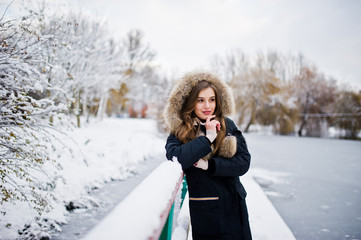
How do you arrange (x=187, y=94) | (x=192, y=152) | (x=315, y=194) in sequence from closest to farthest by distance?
(x=192, y=152)
(x=187, y=94)
(x=315, y=194)

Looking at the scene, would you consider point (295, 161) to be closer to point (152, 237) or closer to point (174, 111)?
point (174, 111)

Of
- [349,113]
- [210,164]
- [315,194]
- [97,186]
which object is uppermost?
[349,113]

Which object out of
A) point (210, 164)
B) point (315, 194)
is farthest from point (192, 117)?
point (315, 194)

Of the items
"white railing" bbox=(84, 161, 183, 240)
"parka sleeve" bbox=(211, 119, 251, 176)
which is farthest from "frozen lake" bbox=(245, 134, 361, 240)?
"white railing" bbox=(84, 161, 183, 240)

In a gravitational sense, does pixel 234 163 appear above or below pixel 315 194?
above

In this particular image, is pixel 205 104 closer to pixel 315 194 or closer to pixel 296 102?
pixel 315 194

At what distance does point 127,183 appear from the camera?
5.47 metres

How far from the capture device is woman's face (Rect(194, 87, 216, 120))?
1509 mm

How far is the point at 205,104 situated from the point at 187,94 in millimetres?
191

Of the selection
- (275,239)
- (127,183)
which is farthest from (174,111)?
(127,183)

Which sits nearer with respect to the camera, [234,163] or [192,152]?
[192,152]

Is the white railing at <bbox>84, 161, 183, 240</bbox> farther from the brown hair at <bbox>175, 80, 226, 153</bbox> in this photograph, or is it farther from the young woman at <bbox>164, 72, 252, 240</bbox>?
the brown hair at <bbox>175, 80, 226, 153</bbox>

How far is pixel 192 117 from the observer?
1.57m

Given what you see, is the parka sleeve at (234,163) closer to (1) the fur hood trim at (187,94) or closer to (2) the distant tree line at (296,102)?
(1) the fur hood trim at (187,94)
